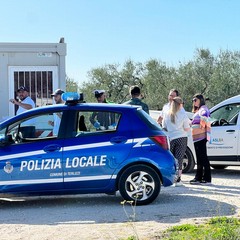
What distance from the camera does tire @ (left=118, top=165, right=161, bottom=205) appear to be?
313 inches

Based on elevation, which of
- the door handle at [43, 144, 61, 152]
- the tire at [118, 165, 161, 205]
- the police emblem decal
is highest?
the door handle at [43, 144, 61, 152]

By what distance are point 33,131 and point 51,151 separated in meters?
0.46

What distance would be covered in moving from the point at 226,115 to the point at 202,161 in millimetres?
2111

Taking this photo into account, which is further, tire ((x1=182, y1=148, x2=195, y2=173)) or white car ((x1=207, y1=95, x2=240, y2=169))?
tire ((x1=182, y1=148, x2=195, y2=173))

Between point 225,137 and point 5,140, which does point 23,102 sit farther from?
point 225,137

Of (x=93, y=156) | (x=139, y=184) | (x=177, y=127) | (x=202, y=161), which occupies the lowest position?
(x=139, y=184)

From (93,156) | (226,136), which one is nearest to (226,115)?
(226,136)

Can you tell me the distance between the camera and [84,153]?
308 inches

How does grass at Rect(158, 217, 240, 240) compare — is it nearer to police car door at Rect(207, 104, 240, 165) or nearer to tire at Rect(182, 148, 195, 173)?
police car door at Rect(207, 104, 240, 165)

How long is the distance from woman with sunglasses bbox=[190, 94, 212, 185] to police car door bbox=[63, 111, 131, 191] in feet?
8.10

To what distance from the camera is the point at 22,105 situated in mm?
10969

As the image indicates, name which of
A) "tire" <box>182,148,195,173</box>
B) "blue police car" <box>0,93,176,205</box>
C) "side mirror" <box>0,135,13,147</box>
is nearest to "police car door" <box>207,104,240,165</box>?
"tire" <box>182,148,195,173</box>

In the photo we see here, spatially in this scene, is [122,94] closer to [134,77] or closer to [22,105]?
[134,77]

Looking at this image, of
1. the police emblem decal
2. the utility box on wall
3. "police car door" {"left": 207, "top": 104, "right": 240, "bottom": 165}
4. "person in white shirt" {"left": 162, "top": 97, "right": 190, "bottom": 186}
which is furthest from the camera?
the utility box on wall
